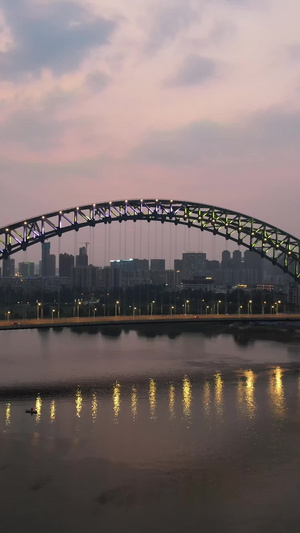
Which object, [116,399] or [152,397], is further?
[152,397]

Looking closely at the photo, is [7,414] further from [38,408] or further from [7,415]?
[38,408]

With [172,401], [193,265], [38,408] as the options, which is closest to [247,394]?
[172,401]

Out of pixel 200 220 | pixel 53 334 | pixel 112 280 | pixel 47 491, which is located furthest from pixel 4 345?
pixel 112 280

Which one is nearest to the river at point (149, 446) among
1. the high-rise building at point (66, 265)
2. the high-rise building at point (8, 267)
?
the high-rise building at point (8, 267)

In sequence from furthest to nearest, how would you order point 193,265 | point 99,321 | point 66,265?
point 193,265, point 66,265, point 99,321

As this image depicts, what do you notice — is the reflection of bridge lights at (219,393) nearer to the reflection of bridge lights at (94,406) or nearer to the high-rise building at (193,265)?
the reflection of bridge lights at (94,406)

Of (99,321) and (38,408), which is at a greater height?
(99,321)

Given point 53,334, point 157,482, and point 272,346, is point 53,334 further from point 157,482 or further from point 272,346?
point 157,482
